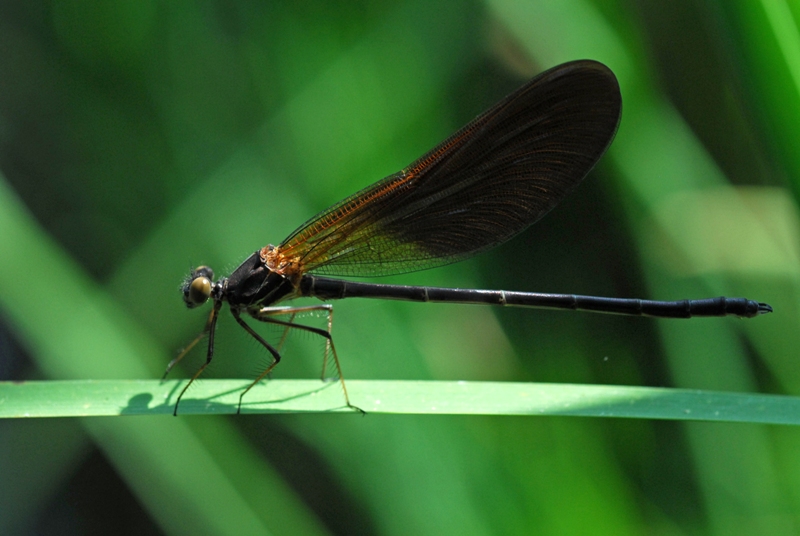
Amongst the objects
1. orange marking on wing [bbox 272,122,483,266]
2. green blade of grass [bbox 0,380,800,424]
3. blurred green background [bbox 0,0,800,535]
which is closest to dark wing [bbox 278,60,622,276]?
orange marking on wing [bbox 272,122,483,266]

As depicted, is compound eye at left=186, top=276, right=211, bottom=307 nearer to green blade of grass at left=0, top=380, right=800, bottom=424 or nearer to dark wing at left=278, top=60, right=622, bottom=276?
dark wing at left=278, top=60, right=622, bottom=276

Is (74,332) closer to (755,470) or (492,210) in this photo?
(492,210)

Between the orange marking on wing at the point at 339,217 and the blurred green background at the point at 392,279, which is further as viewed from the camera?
the orange marking on wing at the point at 339,217

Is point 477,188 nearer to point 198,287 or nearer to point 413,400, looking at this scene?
point 413,400

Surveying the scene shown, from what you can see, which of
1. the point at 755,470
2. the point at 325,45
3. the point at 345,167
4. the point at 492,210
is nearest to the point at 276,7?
the point at 325,45

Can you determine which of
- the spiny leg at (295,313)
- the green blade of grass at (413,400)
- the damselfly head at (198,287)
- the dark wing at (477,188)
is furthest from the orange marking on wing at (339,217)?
the green blade of grass at (413,400)

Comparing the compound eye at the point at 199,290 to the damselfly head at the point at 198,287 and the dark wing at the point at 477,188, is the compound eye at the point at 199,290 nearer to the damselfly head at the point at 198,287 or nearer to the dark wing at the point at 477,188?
the damselfly head at the point at 198,287

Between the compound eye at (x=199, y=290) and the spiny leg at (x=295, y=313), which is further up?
the compound eye at (x=199, y=290)
